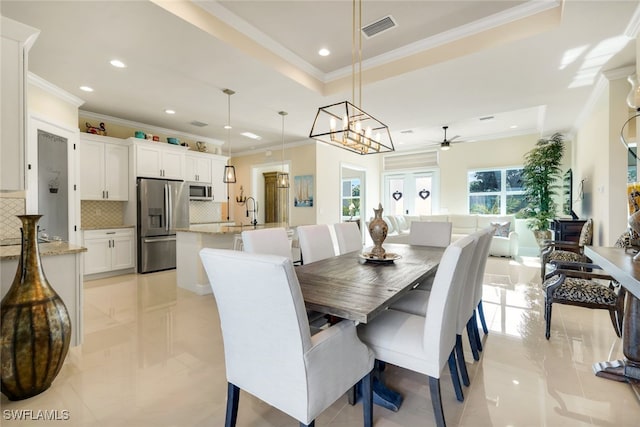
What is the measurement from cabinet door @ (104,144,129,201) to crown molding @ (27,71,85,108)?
92 centimetres

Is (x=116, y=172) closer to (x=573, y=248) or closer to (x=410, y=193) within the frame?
(x=410, y=193)

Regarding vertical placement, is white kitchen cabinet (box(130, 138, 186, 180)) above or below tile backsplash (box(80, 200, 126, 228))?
above

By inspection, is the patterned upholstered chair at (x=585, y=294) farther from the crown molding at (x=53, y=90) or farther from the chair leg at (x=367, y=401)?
the crown molding at (x=53, y=90)

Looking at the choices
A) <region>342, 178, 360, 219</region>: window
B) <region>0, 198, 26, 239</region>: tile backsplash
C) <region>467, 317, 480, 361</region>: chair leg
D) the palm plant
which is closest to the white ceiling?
the palm plant

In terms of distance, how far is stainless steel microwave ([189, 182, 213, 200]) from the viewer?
5914mm

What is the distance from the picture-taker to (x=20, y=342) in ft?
5.46

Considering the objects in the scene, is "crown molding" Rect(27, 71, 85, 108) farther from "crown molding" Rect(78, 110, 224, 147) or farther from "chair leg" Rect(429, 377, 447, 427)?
"chair leg" Rect(429, 377, 447, 427)

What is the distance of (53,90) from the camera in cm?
362

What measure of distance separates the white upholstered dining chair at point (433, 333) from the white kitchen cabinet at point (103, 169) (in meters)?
5.09

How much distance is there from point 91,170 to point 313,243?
166 inches

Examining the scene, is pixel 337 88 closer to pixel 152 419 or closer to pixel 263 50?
pixel 263 50

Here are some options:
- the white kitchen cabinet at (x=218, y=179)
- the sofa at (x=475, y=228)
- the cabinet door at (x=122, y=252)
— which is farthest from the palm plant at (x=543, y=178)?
the cabinet door at (x=122, y=252)

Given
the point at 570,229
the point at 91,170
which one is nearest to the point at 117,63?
the point at 91,170

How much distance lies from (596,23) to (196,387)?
4.23 m
